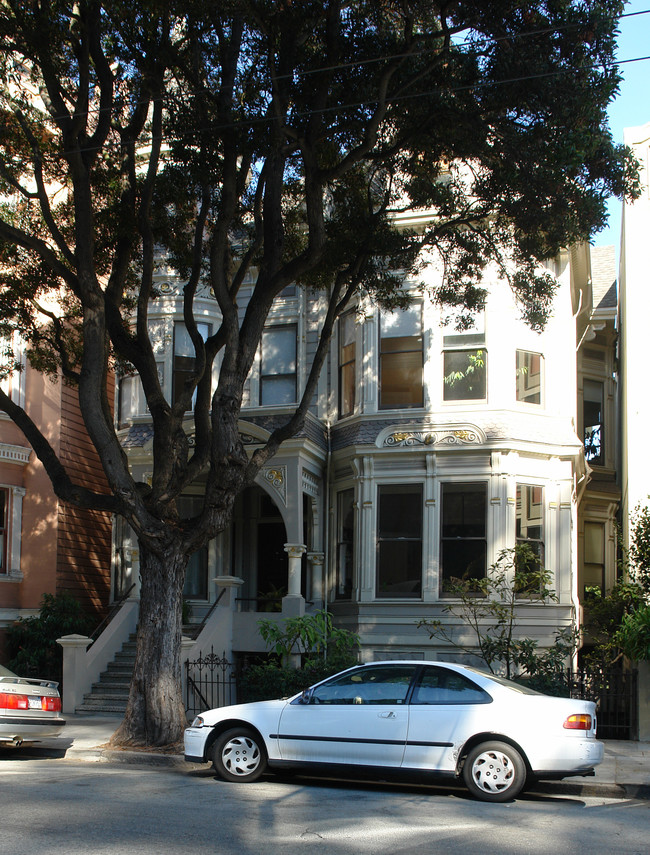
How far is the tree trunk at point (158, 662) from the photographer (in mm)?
12016

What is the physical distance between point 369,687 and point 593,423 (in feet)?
51.8

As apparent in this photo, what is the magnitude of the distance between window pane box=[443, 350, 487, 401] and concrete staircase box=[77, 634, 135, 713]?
801cm

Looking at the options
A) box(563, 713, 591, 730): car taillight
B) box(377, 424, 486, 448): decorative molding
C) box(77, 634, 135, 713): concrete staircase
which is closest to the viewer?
box(563, 713, 591, 730): car taillight

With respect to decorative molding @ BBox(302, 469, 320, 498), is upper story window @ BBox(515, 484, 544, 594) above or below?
below

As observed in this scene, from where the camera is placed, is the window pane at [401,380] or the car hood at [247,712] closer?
the car hood at [247,712]

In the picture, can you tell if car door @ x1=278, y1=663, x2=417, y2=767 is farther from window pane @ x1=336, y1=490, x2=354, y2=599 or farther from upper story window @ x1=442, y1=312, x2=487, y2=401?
upper story window @ x1=442, y1=312, x2=487, y2=401

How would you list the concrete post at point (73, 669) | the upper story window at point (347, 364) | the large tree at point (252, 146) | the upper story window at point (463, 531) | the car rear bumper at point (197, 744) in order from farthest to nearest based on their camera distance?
the upper story window at point (347, 364) < the upper story window at point (463, 531) < the concrete post at point (73, 669) < the large tree at point (252, 146) < the car rear bumper at point (197, 744)

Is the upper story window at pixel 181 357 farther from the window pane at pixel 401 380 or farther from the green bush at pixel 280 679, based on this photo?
the green bush at pixel 280 679

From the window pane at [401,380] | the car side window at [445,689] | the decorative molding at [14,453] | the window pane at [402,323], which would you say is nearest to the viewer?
the car side window at [445,689]

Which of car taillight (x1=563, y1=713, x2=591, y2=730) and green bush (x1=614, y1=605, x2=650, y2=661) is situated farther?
green bush (x1=614, y1=605, x2=650, y2=661)

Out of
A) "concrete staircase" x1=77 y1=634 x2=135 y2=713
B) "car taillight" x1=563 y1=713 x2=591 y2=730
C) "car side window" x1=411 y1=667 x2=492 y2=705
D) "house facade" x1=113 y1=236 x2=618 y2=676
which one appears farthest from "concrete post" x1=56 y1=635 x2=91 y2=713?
"car taillight" x1=563 y1=713 x2=591 y2=730

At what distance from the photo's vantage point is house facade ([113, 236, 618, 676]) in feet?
57.6

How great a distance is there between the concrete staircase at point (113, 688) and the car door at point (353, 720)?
7.04 meters

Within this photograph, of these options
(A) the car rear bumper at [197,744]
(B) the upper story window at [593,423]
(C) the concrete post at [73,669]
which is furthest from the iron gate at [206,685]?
(B) the upper story window at [593,423]
